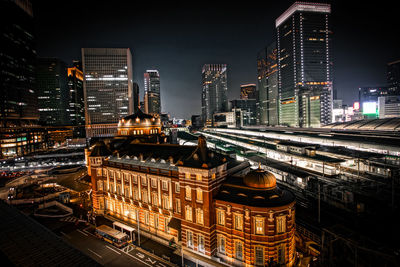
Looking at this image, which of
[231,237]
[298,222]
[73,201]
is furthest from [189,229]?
[73,201]

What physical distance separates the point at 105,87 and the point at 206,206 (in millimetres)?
164189

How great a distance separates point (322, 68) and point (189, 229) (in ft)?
642

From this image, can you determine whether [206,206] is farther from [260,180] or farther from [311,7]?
[311,7]

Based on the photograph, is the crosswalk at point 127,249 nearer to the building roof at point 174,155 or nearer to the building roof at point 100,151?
the building roof at point 174,155

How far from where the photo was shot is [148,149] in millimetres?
43562

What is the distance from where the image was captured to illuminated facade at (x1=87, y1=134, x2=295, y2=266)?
27297 millimetres

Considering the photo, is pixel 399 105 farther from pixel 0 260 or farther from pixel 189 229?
pixel 0 260

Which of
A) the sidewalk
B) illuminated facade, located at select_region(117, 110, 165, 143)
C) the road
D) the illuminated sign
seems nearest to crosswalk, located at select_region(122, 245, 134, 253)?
the road

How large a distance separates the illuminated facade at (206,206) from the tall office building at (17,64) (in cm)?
13718

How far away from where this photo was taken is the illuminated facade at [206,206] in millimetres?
27297

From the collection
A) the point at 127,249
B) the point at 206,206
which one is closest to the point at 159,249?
the point at 127,249

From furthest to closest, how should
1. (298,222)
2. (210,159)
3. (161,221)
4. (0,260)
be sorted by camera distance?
(161,221), (298,222), (210,159), (0,260)

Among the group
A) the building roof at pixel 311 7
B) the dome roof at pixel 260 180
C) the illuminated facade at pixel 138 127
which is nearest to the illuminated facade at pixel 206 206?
the dome roof at pixel 260 180

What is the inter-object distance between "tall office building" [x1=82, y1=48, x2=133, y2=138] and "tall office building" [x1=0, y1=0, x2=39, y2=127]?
34458 millimetres
